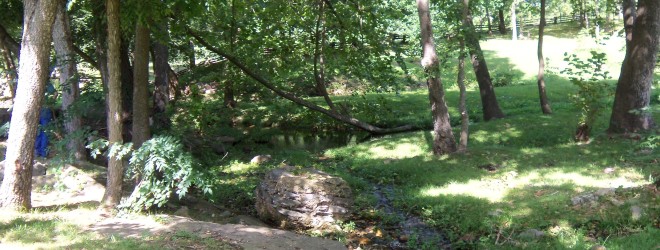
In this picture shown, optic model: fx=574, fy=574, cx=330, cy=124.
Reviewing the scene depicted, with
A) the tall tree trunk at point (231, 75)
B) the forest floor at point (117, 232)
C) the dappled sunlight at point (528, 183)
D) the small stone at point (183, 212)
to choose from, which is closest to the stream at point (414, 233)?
the dappled sunlight at point (528, 183)

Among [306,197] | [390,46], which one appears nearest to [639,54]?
[390,46]

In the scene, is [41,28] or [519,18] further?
[519,18]

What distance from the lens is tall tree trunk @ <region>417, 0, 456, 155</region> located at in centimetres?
1407

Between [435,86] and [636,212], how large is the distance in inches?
273

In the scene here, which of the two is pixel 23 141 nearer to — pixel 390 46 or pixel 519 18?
pixel 390 46

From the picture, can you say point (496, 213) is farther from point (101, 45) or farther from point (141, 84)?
point (101, 45)

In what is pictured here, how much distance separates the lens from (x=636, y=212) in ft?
26.8

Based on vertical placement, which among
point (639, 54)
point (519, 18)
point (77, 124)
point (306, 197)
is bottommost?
point (306, 197)

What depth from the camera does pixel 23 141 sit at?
7.86 metres

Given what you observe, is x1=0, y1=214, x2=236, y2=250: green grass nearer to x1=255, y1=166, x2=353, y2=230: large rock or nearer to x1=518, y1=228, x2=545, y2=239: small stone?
x1=255, y1=166, x2=353, y2=230: large rock

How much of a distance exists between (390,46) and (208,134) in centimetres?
716

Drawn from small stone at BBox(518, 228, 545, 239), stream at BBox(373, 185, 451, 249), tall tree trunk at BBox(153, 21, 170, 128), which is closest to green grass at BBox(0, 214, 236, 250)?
stream at BBox(373, 185, 451, 249)

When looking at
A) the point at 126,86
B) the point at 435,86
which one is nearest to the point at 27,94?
the point at 126,86

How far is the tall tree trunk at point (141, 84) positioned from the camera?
29.8 ft
